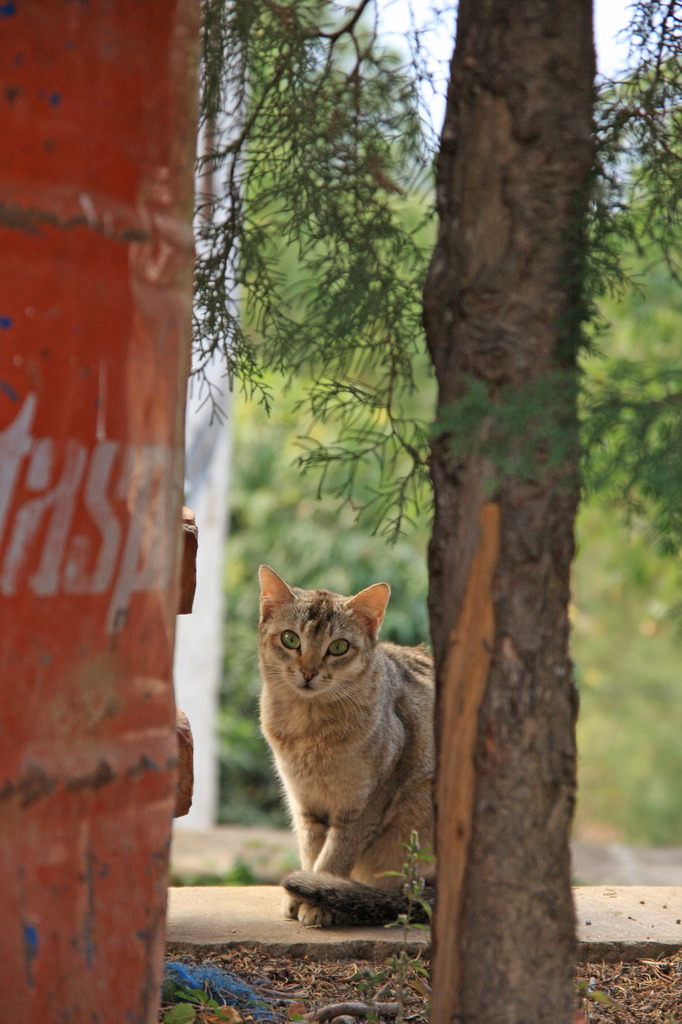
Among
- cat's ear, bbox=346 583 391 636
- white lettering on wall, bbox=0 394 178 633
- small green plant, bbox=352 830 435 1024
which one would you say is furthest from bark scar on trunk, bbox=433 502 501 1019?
cat's ear, bbox=346 583 391 636

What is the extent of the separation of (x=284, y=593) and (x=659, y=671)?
37.0 feet

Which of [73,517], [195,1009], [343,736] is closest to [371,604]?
[343,736]

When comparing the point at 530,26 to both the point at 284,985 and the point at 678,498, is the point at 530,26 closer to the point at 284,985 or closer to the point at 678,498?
the point at 678,498

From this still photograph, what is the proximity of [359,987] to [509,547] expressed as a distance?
1.24m

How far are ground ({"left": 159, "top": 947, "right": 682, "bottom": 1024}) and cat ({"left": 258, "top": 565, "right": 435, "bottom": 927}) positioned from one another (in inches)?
13.7

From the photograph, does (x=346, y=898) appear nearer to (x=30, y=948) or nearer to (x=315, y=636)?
(x=315, y=636)

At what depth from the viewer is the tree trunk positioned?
1.55m

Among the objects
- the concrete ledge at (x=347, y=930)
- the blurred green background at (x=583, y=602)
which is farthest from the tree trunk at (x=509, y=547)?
the blurred green background at (x=583, y=602)

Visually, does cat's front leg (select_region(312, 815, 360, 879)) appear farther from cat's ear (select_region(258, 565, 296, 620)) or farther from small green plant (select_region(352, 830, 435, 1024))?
cat's ear (select_region(258, 565, 296, 620))

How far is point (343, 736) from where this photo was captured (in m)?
3.12

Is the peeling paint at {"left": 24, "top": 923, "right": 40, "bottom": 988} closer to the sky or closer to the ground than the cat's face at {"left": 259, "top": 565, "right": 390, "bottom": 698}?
closer to the ground

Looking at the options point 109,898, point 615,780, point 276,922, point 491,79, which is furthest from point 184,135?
point 615,780

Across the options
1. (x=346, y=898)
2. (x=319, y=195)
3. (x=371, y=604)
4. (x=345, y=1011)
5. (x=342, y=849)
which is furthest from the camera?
(x=371, y=604)

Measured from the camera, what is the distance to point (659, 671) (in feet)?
44.3
